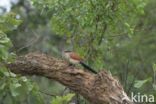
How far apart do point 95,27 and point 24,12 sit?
7.29 m

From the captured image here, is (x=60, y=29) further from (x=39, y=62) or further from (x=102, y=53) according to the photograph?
(x=39, y=62)

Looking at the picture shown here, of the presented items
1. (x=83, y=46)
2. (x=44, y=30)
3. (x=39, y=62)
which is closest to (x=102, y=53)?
(x=83, y=46)

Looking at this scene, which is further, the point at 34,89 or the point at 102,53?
the point at 102,53

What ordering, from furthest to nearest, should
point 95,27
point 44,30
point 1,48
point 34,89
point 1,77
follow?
point 44,30 < point 95,27 < point 34,89 < point 1,77 < point 1,48

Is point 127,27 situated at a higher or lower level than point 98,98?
higher

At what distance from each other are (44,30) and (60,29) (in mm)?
6374

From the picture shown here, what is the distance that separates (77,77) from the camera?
4.48 meters

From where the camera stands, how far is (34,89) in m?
4.30

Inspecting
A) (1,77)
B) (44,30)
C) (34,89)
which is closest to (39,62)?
(34,89)

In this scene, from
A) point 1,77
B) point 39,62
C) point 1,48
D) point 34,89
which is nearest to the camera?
point 1,48

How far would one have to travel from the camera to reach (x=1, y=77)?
3.98 m

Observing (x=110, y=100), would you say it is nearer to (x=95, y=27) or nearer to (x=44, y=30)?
(x=95, y=27)

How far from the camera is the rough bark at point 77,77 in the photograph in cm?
433

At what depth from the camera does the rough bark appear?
4332 mm
